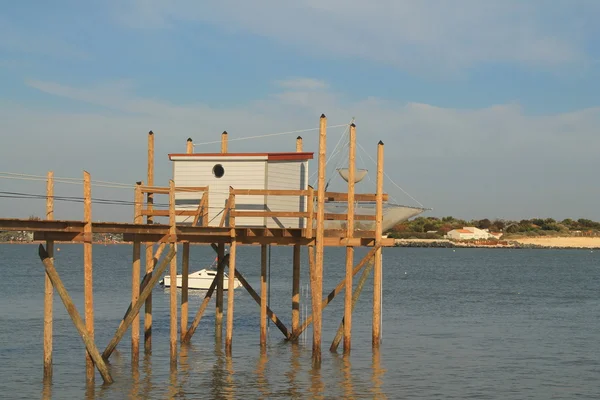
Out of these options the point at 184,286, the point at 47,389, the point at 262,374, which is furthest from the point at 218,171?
the point at 47,389

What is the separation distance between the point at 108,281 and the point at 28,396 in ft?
163

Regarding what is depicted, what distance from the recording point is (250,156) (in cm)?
2848

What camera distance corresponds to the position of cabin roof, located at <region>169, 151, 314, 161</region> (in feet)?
93.2

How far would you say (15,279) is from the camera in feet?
243

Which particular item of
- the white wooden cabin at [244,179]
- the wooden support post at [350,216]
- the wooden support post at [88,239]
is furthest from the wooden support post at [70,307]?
the wooden support post at [350,216]

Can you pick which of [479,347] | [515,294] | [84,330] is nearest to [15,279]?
[515,294]

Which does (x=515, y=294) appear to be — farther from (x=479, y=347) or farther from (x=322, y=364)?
A: (x=322, y=364)

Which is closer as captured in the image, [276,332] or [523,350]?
[523,350]

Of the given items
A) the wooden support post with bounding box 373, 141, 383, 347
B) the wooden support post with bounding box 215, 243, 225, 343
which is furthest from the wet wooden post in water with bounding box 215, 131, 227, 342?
the wooden support post with bounding box 373, 141, 383, 347

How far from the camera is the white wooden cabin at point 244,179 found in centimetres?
2833

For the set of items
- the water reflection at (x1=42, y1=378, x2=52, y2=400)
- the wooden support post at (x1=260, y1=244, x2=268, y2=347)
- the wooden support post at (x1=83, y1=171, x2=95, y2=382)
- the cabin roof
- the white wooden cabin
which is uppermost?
the cabin roof

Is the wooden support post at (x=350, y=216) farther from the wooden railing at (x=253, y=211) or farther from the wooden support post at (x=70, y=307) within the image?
the wooden support post at (x=70, y=307)

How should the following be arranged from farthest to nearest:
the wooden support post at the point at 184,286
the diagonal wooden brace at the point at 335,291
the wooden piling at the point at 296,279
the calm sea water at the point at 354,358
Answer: the wooden piling at the point at 296,279 < the wooden support post at the point at 184,286 < the diagonal wooden brace at the point at 335,291 < the calm sea water at the point at 354,358

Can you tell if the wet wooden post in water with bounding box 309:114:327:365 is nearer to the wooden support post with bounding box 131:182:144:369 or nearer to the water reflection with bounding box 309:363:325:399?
the water reflection with bounding box 309:363:325:399
